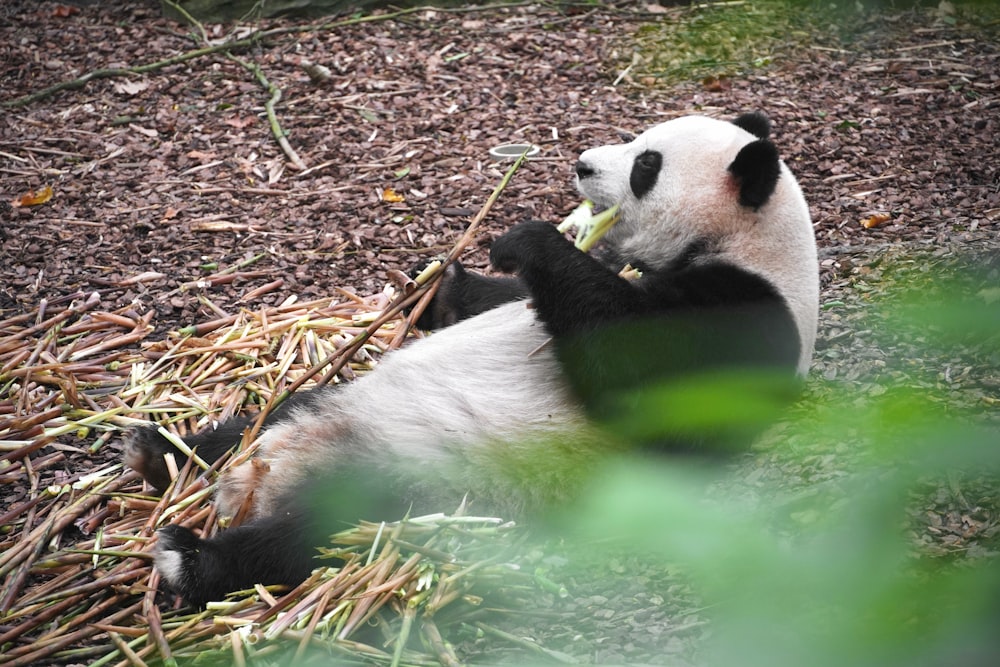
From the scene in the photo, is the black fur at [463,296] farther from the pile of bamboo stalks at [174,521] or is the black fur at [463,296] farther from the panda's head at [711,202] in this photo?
the panda's head at [711,202]

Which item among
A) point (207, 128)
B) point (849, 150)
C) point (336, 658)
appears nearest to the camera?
point (336, 658)

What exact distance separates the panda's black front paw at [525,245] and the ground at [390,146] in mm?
1302

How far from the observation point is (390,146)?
6906 mm

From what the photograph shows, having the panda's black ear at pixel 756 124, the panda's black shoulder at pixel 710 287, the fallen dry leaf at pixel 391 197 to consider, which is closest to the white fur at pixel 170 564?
the panda's black shoulder at pixel 710 287

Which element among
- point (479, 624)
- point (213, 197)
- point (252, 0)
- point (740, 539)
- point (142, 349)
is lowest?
point (479, 624)

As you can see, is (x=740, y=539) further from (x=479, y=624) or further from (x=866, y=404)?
(x=479, y=624)

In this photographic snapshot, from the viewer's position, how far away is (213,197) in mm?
6508

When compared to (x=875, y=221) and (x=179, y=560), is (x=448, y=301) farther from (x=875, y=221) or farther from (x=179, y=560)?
(x=875, y=221)

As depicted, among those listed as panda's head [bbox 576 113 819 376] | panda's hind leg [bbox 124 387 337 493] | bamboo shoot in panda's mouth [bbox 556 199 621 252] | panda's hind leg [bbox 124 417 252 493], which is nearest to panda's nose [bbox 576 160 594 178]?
panda's head [bbox 576 113 819 376]

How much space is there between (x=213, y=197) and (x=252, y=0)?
3.40 m

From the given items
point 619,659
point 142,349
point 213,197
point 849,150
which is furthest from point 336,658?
point 849,150

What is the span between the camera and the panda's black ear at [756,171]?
362cm

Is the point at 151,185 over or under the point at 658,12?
under

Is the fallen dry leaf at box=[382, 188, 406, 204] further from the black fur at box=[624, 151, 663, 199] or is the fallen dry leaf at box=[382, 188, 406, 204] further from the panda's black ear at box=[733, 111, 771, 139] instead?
the panda's black ear at box=[733, 111, 771, 139]
